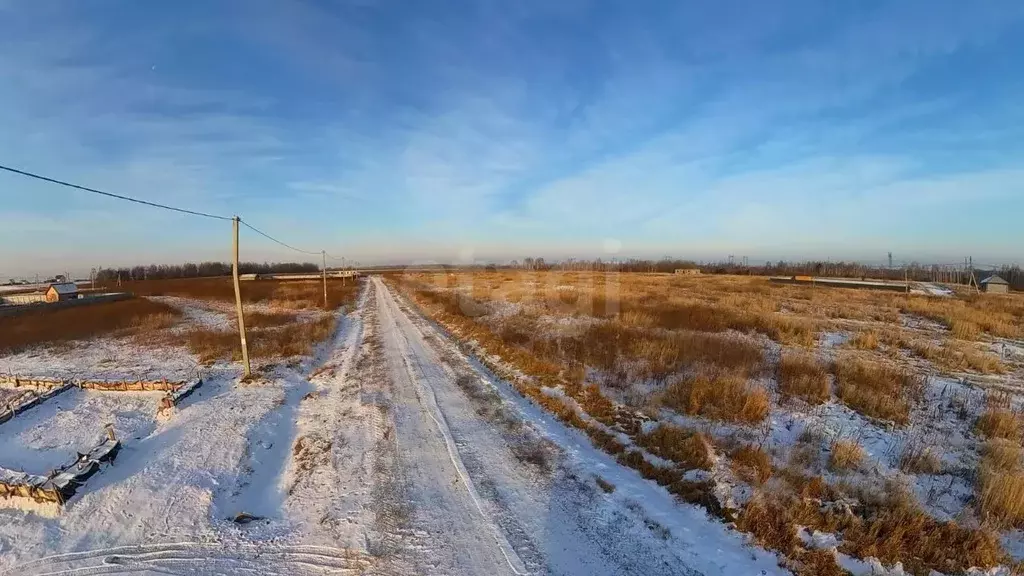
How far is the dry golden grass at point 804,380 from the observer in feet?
29.9

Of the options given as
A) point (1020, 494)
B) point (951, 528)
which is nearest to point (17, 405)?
point (951, 528)

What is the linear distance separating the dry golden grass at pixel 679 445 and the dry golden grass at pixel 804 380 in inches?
152

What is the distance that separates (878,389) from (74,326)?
4030 cm

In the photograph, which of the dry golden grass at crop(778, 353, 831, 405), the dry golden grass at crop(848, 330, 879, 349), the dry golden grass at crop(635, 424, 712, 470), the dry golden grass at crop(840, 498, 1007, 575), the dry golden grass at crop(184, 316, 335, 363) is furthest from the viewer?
the dry golden grass at crop(184, 316, 335, 363)

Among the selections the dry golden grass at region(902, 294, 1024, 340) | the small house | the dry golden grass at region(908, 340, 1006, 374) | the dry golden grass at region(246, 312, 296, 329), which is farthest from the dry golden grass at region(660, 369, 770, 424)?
the small house

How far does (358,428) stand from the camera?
26.7ft

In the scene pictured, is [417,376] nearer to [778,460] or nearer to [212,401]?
[212,401]

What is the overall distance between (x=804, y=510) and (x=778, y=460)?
1512 mm

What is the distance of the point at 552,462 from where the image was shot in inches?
256

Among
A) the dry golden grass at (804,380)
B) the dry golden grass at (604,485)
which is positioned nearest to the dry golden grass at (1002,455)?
the dry golden grass at (804,380)

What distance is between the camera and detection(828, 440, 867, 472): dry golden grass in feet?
20.1

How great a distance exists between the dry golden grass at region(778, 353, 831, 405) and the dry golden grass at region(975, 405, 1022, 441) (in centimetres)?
232

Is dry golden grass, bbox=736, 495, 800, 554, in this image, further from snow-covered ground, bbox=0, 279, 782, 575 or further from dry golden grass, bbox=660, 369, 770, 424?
dry golden grass, bbox=660, 369, 770, 424

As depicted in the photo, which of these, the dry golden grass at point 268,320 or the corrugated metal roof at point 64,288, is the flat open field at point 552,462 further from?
the corrugated metal roof at point 64,288
